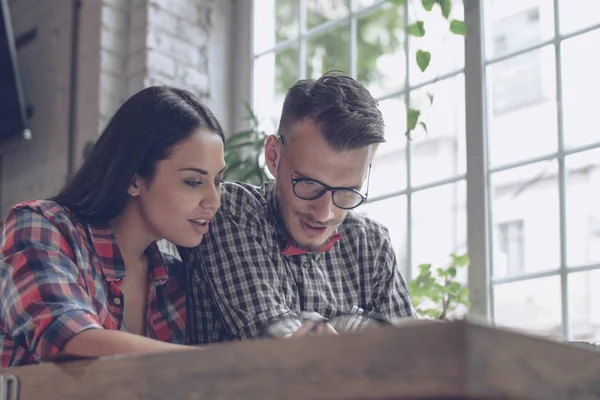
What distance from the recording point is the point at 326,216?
2.01 meters

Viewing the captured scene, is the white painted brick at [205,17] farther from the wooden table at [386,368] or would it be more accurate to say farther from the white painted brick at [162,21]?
the wooden table at [386,368]

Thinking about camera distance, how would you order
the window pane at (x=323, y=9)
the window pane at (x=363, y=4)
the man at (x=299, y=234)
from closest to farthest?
the man at (x=299, y=234) → the window pane at (x=363, y=4) → the window pane at (x=323, y=9)

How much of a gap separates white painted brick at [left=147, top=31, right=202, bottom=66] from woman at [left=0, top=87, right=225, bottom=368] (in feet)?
A: 4.27

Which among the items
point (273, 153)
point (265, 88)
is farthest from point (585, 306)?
point (273, 153)

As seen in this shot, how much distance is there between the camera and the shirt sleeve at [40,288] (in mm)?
1486

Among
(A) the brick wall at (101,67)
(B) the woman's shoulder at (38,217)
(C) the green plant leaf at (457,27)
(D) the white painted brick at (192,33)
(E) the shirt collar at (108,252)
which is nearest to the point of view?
(B) the woman's shoulder at (38,217)

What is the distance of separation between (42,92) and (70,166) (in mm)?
398

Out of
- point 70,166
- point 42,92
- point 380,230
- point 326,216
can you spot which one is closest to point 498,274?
point 380,230

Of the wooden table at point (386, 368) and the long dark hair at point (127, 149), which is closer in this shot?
the wooden table at point (386, 368)

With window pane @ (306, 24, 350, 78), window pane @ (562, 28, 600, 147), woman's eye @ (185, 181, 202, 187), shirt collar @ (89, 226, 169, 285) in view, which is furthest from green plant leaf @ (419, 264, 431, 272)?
window pane @ (306, 24, 350, 78)

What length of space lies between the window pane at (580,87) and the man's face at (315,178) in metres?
0.77

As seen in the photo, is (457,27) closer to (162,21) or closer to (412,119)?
(412,119)

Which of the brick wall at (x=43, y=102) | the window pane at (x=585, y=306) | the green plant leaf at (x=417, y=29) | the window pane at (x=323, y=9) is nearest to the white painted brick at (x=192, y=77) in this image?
the brick wall at (x=43, y=102)

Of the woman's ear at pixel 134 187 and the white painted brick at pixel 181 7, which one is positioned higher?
the white painted brick at pixel 181 7
